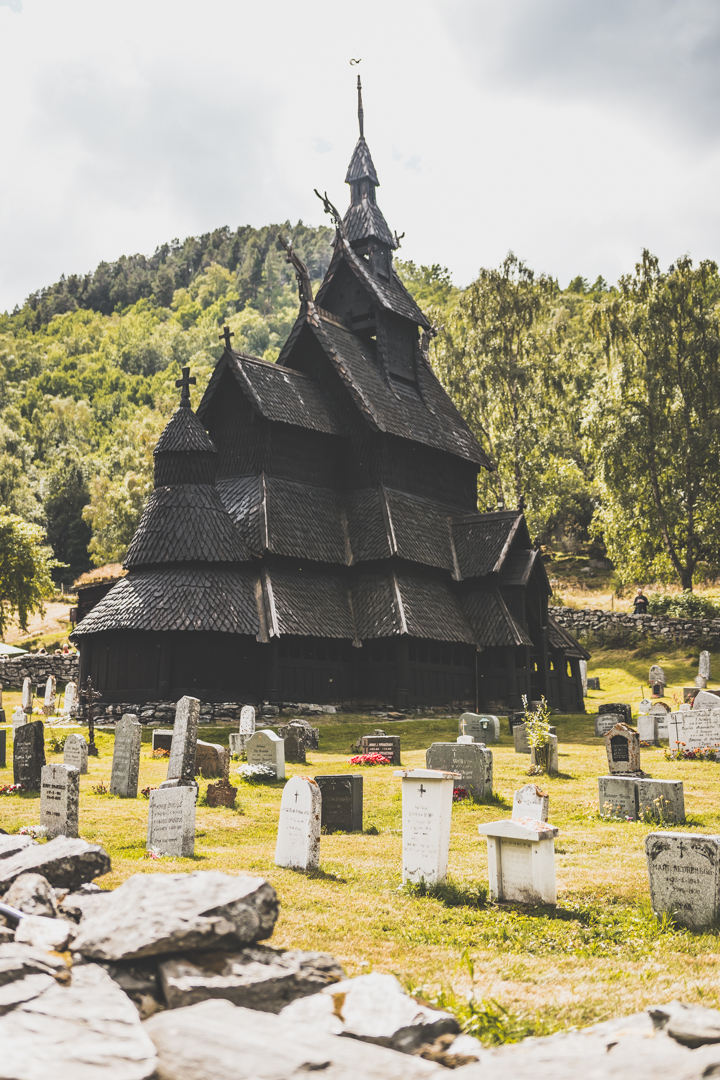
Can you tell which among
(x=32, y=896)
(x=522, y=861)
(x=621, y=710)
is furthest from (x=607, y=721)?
(x=32, y=896)

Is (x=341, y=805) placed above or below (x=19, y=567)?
below

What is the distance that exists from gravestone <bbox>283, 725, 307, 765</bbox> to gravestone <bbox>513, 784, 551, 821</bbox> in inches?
375

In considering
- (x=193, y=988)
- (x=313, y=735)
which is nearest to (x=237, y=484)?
(x=313, y=735)

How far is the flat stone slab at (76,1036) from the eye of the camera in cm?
439

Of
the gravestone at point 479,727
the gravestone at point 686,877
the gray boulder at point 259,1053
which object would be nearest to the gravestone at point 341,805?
the gravestone at point 686,877

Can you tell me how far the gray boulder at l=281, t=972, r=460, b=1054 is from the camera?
16.3 feet

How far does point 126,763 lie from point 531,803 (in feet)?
24.5

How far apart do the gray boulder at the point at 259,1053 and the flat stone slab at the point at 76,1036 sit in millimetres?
119

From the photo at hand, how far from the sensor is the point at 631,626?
4481cm

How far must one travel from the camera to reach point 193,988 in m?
5.39

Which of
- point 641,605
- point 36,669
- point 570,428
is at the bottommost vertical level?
point 36,669

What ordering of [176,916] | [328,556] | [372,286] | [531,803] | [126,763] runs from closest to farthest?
1. [176,916]
2. [531,803]
3. [126,763]
4. [328,556]
5. [372,286]

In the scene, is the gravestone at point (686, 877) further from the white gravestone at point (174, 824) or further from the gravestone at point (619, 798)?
the gravestone at point (619, 798)

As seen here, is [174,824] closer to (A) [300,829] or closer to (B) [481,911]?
(A) [300,829]
